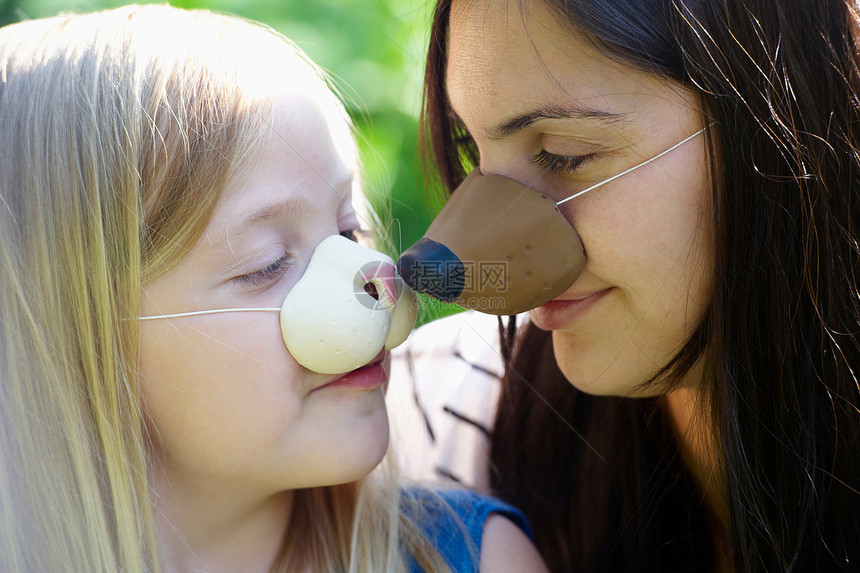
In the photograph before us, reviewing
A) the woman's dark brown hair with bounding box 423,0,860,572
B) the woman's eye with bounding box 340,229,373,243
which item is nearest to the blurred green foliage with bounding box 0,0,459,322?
the woman's eye with bounding box 340,229,373,243

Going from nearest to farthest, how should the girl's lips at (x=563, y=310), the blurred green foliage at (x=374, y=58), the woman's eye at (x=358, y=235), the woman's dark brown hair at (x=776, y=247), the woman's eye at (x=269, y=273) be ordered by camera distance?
the woman's dark brown hair at (x=776, y=247) → the woman's eye at (x=269, y=273) → the girl's lips at (x=563, y=310) → the woman's eye at (x=358, y=235) → the blurred green foliage at (x=374, y=58)

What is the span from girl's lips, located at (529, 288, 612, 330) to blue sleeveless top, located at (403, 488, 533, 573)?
0.42 metres

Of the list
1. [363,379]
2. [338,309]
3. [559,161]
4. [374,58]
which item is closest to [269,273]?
[338,309]

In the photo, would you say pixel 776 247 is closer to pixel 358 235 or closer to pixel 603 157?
pixel 603 157

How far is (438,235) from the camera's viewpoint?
135 centimetres

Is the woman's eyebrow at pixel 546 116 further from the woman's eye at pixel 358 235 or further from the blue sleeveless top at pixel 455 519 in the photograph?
the blue sleeveless top at pixel 455 519

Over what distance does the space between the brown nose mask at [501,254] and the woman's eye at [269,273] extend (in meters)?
A: 0.19

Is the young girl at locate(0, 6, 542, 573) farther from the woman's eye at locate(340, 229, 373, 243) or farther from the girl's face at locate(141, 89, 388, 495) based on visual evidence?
the woman's eye at locate(340, 229, 373, 243)

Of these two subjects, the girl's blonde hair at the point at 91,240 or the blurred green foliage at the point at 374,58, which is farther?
the blurred green foliage at the point at 374,58

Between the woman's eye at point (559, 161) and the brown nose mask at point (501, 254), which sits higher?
the woman's eye at point (559, 161)

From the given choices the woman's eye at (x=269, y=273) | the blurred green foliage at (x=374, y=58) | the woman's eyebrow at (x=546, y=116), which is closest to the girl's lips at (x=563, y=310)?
the woman's eyebrow at (x=546, y=116)

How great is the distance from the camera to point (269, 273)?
4.35ft

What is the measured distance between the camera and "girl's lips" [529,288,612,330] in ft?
4.63

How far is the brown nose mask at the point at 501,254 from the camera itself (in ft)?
→ 4.29
